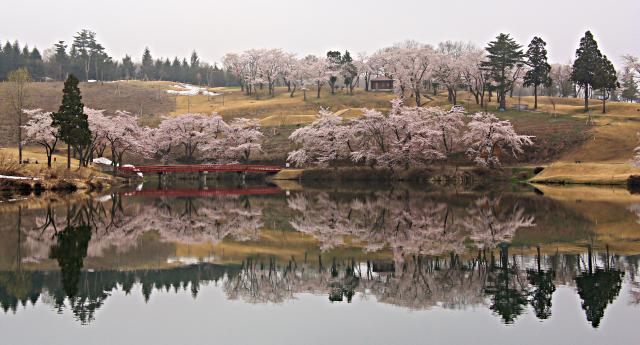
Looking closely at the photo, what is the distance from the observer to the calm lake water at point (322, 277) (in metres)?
15.9

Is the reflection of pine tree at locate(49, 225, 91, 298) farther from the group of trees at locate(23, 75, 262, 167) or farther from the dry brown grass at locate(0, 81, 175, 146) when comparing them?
the dry brown grass at locate(0, 81, 175, 146)

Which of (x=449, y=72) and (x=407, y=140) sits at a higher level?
(x=449, y=72)

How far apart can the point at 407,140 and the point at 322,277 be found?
6658cm

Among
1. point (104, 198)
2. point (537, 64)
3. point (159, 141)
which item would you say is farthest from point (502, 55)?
point (104, 198)

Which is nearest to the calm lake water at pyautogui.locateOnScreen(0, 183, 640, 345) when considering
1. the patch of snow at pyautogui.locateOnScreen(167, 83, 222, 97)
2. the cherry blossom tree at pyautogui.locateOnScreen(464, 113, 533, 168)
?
the cherry blossom tree at pyautogui.locateOnScreen(464, 113, 533, 168)

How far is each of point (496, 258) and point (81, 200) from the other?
41.9 m

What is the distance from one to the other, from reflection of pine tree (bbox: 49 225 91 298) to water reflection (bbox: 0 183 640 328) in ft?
0.25

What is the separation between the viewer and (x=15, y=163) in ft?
218

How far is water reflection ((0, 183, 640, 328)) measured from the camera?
19.6 meters

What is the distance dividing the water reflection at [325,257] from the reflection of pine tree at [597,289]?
58 millimetres

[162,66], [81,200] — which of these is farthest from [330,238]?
[162,66]

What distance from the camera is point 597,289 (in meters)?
19.8

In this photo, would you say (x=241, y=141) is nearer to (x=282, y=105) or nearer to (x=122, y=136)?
(x=122, y=136)

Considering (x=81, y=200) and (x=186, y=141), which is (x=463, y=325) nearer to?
(x=81, y=200)
